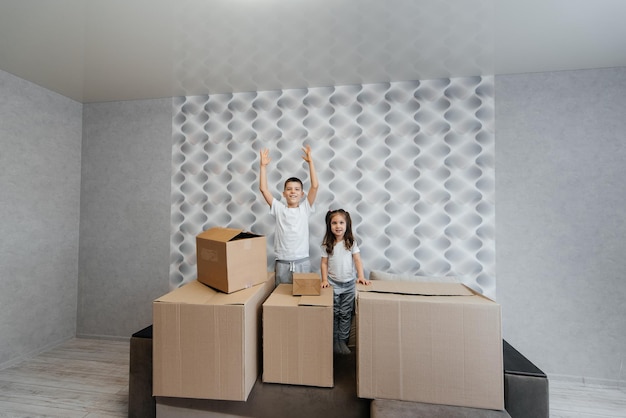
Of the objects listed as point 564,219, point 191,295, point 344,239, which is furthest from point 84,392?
→ point 564,219

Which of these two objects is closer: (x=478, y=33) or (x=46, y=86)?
(x=478, y=33)

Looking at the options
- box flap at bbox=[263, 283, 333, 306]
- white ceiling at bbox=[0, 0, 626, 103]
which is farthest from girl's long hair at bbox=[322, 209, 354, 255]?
white ceiling at bbox=[0, 0, 626, 103]

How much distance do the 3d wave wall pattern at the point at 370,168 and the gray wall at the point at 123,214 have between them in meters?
0.20

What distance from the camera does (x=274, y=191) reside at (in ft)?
8.06

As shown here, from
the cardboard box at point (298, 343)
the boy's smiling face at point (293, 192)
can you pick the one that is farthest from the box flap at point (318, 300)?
the boy's smiling face at point (293, 192)

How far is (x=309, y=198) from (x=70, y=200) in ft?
7.65

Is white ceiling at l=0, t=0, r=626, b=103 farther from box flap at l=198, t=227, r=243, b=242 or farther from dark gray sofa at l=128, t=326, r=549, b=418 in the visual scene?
dark gray sofa at l=128, t=326, r=549, b=418

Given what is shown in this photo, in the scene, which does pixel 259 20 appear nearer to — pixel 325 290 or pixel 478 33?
pixel 478 33

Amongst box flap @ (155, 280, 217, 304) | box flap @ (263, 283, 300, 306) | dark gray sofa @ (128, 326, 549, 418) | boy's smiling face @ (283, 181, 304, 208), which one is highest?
boy's smiling face @ (283, 181, 304, 208)

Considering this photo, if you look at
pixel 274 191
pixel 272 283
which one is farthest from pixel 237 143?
pixel 272 283

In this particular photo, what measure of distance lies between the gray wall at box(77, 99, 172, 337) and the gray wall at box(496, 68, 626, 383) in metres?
2.91

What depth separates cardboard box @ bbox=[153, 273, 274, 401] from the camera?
1.32 m

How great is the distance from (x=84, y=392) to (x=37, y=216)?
1.52 m

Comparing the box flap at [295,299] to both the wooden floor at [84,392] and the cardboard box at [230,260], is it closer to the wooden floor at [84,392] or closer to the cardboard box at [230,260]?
the cardboard box at [230,260]
